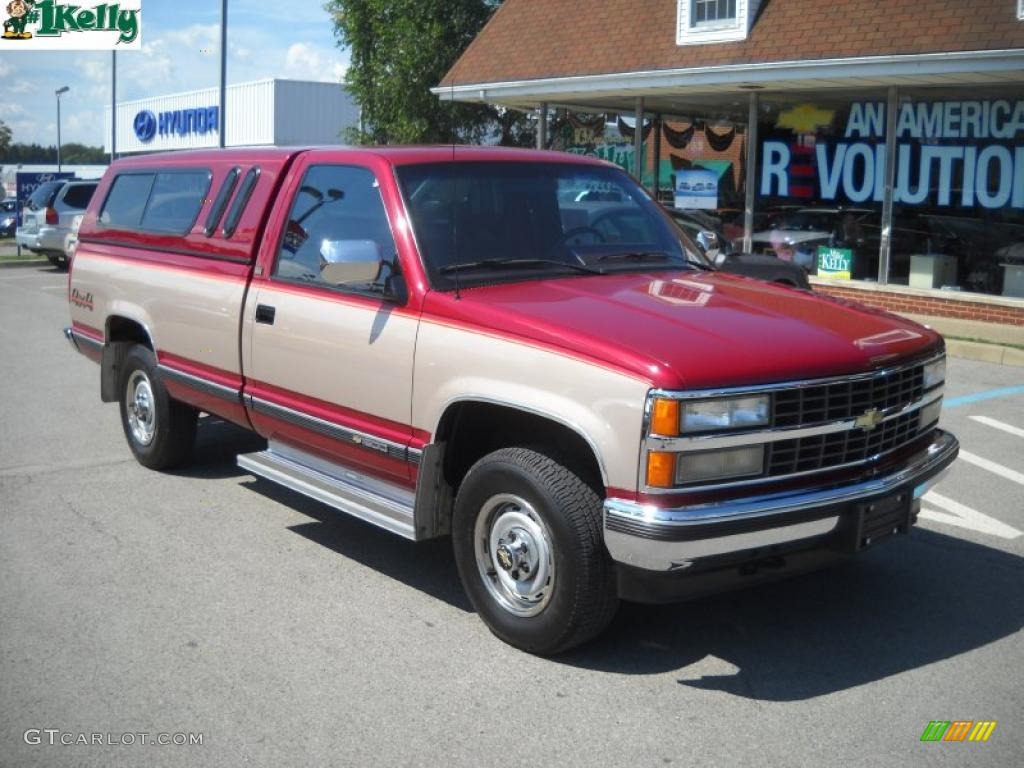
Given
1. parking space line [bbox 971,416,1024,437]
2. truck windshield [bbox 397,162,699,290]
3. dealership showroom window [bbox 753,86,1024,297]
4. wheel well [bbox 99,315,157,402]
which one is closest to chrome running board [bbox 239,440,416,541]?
truck windshield [bbox 397,162,699,290]

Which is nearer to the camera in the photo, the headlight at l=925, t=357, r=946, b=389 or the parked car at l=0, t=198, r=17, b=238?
the headlight at l=925, t=357, r=946, b=389

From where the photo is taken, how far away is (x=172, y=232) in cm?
685

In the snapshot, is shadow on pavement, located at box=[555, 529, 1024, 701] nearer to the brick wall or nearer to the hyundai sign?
the brick wall

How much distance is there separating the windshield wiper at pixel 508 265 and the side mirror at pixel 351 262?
31 cm

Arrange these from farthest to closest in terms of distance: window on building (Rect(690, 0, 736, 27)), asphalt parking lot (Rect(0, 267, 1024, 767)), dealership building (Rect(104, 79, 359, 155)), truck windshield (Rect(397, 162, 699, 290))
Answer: dealership building (Rect(104, 79, 359, 155)) → window on building (Rect(690, 0, 736, 27)) → truck windshield (Rect(397, 162, 699, 290)) → asphalt parking lot (Rect(0, 267, 1024, 767))

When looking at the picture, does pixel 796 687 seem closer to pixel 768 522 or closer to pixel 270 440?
pixel 768 522

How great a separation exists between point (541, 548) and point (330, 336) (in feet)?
5.22

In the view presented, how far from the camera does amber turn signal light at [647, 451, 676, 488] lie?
397cm

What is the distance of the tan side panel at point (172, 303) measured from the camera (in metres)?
6.13

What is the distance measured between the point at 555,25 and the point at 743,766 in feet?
54.0

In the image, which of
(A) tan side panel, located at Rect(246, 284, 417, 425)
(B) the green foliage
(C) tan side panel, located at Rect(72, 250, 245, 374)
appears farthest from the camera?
(B) the green foliage

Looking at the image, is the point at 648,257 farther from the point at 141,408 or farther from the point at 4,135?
the point at 4,135

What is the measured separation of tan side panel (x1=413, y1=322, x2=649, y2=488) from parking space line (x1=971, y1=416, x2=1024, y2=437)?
5671 millimetres

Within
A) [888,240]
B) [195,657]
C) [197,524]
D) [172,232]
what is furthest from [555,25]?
[195,657]
